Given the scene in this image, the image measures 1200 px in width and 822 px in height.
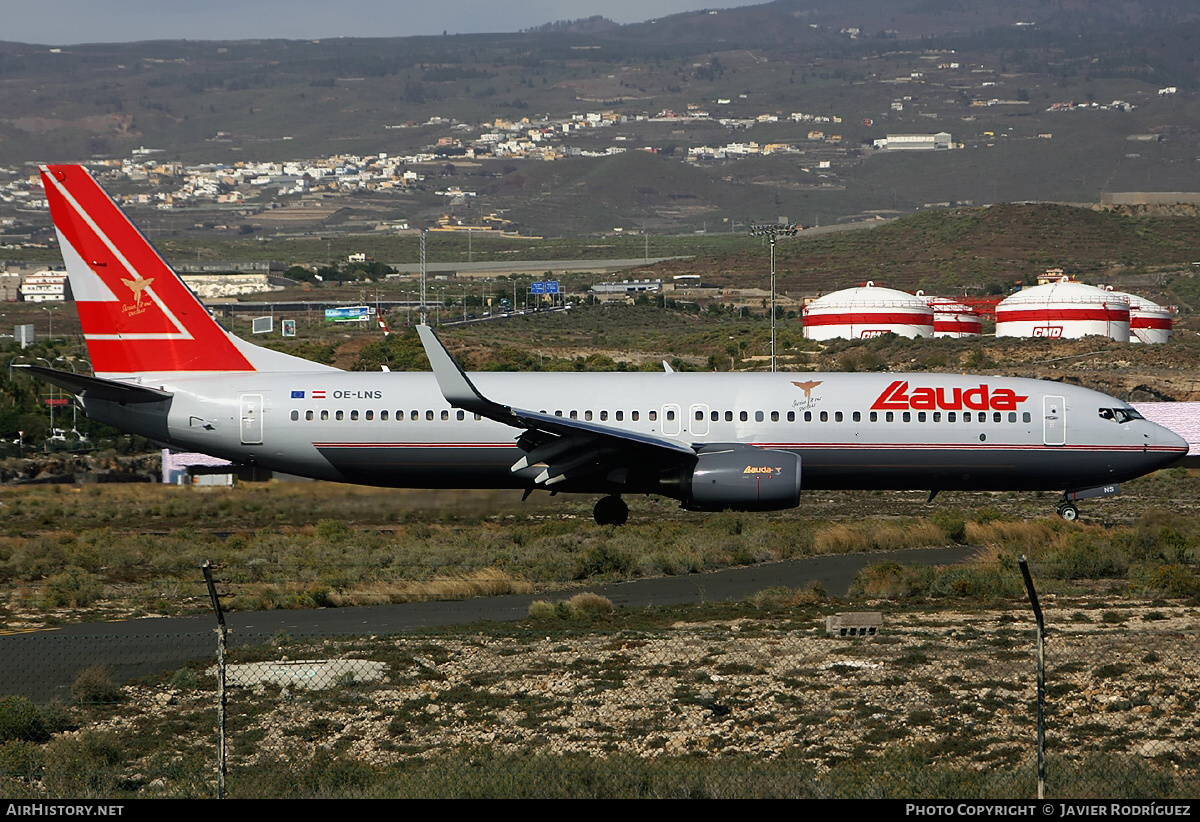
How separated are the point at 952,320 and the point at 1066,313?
462 inches

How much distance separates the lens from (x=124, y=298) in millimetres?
33125

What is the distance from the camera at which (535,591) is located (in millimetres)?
31391

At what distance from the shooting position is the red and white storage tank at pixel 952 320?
114m

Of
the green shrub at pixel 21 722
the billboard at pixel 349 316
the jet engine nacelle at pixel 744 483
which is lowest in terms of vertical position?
the green shrub at pixel 21 722

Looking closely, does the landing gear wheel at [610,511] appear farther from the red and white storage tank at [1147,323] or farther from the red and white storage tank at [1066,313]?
the red and white storage tank at [1147,323]

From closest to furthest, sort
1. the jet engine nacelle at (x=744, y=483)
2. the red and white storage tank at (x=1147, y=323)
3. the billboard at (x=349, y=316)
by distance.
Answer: the jet engine nacelle at (x=744, y=483) < the red and white storage tank at (x=1147, y=323) < the billboard at (x=349, y=316)

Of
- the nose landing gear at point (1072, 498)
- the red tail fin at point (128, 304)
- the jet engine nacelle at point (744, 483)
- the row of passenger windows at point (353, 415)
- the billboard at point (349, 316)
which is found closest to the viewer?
the jet engine nacelle at point (744, 483)

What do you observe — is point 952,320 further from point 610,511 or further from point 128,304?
point 128,304

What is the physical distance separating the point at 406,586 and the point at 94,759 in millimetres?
14502

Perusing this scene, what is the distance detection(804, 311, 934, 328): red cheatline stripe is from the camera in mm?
108312

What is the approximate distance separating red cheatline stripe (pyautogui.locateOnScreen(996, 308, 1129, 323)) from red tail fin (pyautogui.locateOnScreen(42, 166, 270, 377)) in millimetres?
85733

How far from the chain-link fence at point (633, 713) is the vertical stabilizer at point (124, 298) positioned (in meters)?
9.59

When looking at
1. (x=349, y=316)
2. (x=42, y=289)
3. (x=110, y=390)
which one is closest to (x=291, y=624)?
(x=110, y=390)

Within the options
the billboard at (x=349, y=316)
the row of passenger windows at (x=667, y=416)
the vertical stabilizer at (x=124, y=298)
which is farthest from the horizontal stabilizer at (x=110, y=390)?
the billboard at (x=349, y=316)
